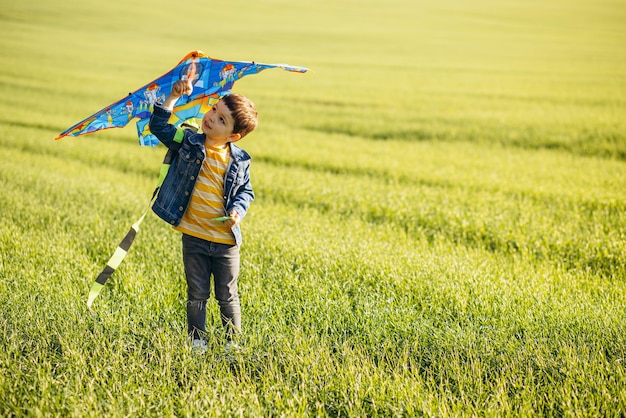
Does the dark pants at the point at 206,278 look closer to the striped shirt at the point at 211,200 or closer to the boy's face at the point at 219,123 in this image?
the striped shirt at the point at 211,200

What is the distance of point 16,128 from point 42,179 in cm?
690

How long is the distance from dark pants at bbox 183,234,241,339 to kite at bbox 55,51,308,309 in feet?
1.45

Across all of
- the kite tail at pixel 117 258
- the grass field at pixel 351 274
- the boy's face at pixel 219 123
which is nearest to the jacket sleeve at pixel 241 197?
the boy's face at pixel 219 123

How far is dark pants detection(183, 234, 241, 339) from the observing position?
12.1 feet

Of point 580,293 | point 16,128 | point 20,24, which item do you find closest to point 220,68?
point 580,293

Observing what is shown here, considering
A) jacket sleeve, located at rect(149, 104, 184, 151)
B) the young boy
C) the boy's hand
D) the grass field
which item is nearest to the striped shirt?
the young boy

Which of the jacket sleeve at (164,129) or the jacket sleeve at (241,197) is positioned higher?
the jacket sleeve at (164,129)

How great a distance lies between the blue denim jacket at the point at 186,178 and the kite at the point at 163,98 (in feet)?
0.24

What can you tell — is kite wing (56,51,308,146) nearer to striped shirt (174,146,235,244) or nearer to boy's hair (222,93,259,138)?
boy's hair (222,93,259,138)

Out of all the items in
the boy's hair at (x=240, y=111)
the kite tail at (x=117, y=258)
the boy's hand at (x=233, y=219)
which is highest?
the boy's hair at (x=240, y=111)

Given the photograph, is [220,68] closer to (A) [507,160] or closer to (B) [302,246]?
(B) [302,246]

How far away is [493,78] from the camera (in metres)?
25.1

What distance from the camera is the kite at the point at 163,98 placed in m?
3.63

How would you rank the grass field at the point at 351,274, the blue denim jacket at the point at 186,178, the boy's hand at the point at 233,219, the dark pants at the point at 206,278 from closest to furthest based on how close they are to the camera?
the grass field at the point at 351,274 < the boy's hand at the point at 233,219 < the blue denim jacket at the point at 186,178 < the dark pants at the point at 206,278
